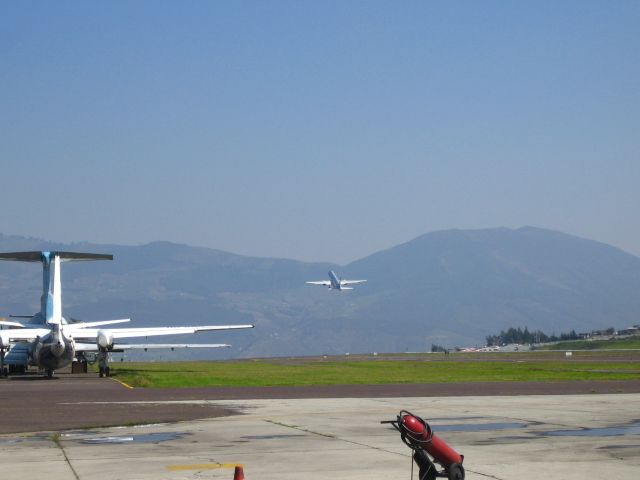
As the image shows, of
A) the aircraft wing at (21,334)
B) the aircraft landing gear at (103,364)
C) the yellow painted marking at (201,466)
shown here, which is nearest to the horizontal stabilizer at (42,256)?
the aircraft wing at (21,334)

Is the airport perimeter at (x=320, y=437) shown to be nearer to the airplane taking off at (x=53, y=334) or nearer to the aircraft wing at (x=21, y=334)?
the airplane taking off at (x=53, y=334)

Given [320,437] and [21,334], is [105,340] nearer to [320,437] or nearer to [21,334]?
[21,334]

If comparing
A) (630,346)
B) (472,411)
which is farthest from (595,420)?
(630,346)

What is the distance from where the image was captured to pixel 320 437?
27.3 m

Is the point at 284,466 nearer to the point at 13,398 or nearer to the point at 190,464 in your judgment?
the point at 190,464

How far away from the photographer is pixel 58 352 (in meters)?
69.1

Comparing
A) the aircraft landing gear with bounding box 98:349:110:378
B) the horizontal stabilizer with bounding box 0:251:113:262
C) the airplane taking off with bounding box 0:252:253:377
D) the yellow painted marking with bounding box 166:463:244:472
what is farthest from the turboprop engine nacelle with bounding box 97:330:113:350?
the yellow painted marking with bounding box 166:463:244:472

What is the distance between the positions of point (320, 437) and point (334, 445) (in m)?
1.91

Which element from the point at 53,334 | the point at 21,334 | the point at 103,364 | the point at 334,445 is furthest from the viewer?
the point at 103,364

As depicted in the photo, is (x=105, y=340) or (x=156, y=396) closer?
(x=156, y=396)

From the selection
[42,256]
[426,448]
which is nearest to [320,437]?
[426,448]

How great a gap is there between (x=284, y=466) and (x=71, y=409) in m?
18.4

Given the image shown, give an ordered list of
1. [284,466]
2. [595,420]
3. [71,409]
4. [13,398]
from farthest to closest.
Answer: [13,398]
[71,409]
[595,420]
[284,466]

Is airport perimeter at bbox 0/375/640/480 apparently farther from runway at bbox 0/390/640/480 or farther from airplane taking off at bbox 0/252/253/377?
airplane taking off at bbox 0/252/253/377
